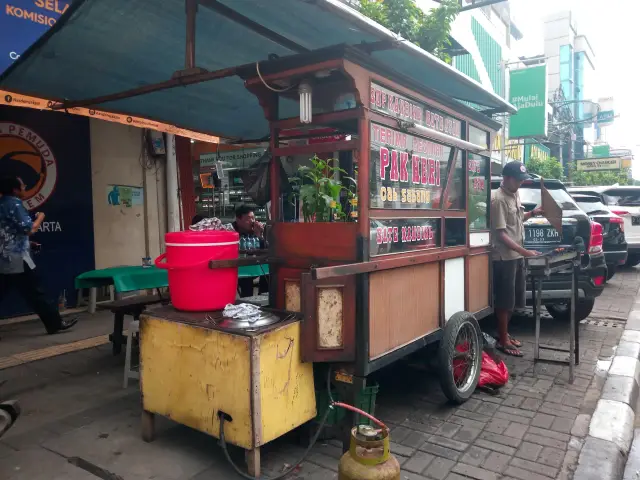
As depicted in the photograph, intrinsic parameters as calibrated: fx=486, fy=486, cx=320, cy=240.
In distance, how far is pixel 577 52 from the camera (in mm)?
41312

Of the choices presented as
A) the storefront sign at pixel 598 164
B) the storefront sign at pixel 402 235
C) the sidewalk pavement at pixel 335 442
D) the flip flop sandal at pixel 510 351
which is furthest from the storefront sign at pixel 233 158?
the storefront sign at pixel 598 164

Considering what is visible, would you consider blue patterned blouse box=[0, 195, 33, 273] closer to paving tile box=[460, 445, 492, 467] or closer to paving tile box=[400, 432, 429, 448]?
paving tile box=[400, 432, 429, 448]

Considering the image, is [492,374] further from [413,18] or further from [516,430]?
[413,18]

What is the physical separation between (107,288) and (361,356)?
5549 millimetres

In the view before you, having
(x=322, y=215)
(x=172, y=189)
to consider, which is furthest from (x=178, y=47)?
(x=172, y=189)

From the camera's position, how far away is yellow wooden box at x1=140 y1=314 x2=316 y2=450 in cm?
262

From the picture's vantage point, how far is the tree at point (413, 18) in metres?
6.12

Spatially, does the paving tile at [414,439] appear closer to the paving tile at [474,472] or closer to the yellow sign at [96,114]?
the paving tile at [474,472]

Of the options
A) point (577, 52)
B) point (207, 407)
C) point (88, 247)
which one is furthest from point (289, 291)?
point (577, 52)

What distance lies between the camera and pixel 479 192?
467 cm

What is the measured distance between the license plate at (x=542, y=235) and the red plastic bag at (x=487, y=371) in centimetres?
206

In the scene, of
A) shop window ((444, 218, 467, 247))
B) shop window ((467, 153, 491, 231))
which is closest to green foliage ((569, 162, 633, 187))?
shop window ((467, 153, 491, 231))

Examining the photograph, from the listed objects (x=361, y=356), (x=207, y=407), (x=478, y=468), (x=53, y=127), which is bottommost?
(x=478, y=468)

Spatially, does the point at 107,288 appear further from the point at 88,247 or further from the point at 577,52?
the point at 577,52
